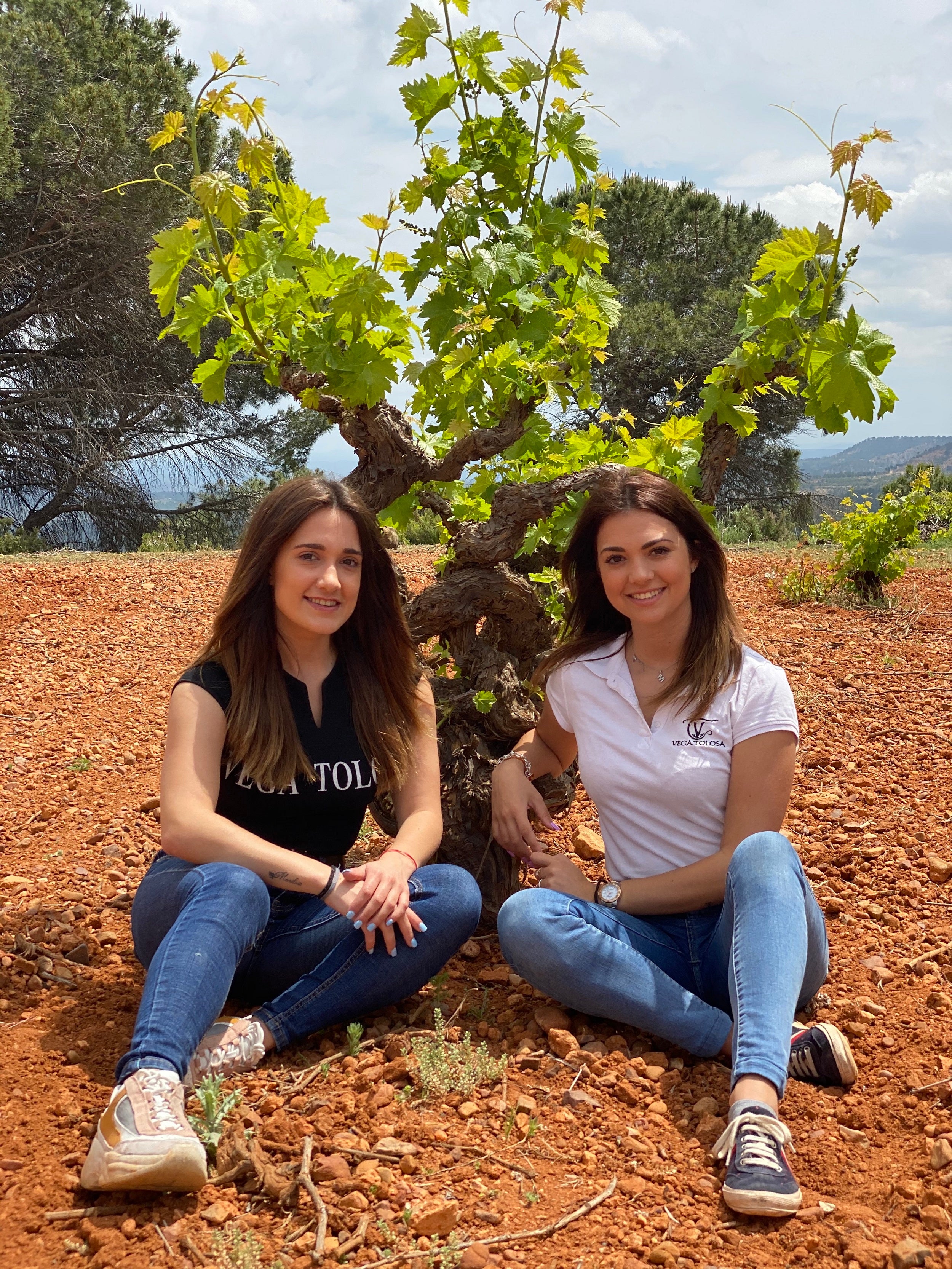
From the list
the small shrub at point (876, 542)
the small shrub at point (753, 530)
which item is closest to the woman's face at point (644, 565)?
the small shrub at point (876, 542)

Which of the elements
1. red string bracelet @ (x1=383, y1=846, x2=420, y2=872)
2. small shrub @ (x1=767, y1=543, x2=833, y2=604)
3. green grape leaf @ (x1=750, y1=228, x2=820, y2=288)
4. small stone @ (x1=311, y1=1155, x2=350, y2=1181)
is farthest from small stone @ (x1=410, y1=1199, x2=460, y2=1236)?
small shrub @ (x1=767, y1=543, x2=833, y2=604)

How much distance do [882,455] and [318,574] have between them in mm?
119492

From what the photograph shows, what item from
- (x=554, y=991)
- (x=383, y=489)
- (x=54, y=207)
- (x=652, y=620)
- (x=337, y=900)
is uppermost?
(x=54, y=207)

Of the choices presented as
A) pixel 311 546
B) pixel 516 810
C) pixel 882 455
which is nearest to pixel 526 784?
pixel 516 810

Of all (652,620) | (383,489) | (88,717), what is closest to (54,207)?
(88,717)

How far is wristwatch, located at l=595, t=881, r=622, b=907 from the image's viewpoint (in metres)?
2.32

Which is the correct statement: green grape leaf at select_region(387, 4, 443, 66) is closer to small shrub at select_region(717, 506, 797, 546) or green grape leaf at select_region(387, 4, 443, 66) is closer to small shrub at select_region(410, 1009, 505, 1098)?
small shrub at select_region(410, 1009, 505, 1098)

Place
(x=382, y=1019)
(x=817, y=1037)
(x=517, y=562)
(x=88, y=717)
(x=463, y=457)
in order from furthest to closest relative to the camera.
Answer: (x=88, y=717) < (x=517, y=562) < (x=463, y=457) < (x=382, y=1019) < (x=817, y=1037)

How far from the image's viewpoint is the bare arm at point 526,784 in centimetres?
254

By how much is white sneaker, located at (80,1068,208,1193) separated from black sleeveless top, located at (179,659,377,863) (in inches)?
27.0

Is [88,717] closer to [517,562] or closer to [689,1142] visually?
[517,562]

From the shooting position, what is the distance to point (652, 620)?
7.84 ft

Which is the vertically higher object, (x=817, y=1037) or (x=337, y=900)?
(x=337, y=900)

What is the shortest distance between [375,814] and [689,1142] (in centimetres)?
147
